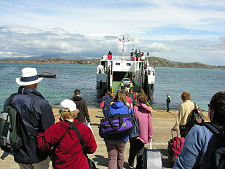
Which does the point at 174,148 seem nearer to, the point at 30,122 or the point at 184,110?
the point at 184,110

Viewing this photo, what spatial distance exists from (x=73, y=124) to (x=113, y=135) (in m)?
1.34

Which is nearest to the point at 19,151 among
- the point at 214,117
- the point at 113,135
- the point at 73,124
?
the point at 73,124

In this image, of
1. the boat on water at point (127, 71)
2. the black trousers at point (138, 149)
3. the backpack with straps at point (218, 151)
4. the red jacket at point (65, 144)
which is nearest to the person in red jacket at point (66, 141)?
the red jacket at point (65, 144)

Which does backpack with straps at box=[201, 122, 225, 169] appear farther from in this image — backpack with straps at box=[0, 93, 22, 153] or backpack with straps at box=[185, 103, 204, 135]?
backpack with straps at box=[185, 103, 204, 135]

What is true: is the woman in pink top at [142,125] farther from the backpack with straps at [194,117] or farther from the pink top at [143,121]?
the backpack with straps at [194,117]

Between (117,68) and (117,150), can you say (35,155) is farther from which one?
(117,68)

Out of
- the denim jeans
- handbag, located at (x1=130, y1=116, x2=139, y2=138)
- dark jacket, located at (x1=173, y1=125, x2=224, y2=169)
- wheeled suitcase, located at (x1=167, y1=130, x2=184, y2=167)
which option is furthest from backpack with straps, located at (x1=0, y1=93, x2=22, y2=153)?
wheeled suitcase, located at (x1=167, y1=130, x2=184, y2=167)

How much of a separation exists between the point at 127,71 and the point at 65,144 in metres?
28.9

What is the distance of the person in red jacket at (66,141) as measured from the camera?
2910mm

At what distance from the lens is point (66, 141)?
9.53 ft

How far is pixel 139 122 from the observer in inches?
189

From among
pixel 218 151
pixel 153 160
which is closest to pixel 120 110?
pixel 153 160

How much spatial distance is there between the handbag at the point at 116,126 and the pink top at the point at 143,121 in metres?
0.71

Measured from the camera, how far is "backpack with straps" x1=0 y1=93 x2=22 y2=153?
9.43 ft
